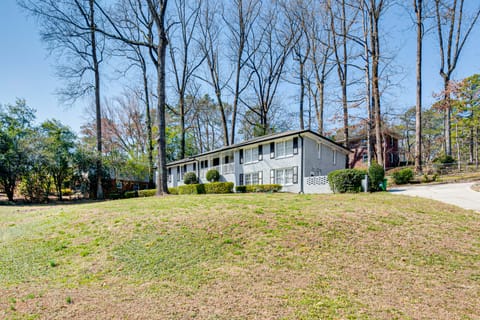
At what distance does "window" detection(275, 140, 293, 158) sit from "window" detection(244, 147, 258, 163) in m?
2.32

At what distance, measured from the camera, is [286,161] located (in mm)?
19672

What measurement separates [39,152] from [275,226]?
836 inches

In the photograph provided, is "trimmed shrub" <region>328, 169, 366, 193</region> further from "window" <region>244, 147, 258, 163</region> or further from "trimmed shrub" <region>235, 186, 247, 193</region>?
"window" <region>244, 147, 258, 163</region>

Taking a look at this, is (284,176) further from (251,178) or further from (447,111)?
(447,111)

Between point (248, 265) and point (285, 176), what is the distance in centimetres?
1520

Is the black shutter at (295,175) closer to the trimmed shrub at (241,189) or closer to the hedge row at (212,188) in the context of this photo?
the trimmed shrub at (241,189)

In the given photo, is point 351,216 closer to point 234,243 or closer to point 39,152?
point 234,243

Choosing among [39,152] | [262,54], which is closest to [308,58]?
[262,54]

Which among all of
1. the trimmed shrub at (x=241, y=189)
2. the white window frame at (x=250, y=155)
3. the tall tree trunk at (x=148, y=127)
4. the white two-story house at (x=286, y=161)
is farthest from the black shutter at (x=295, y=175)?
the tall tree trunk at (x=148, y=127)

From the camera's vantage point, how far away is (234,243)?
5.92 metres

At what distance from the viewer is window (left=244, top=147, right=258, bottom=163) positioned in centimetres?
2235

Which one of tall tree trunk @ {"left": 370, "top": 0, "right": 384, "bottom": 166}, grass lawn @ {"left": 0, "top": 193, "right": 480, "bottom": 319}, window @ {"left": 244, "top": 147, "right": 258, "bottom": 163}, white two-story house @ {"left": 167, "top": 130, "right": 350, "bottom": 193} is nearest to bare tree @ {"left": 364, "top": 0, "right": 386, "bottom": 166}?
tall tree trunk @ {"left": 370, "top": 0, "right": 384, "bottom": 166}

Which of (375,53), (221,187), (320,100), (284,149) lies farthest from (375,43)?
(221,187)

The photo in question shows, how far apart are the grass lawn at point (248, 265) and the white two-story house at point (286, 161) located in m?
10.2
